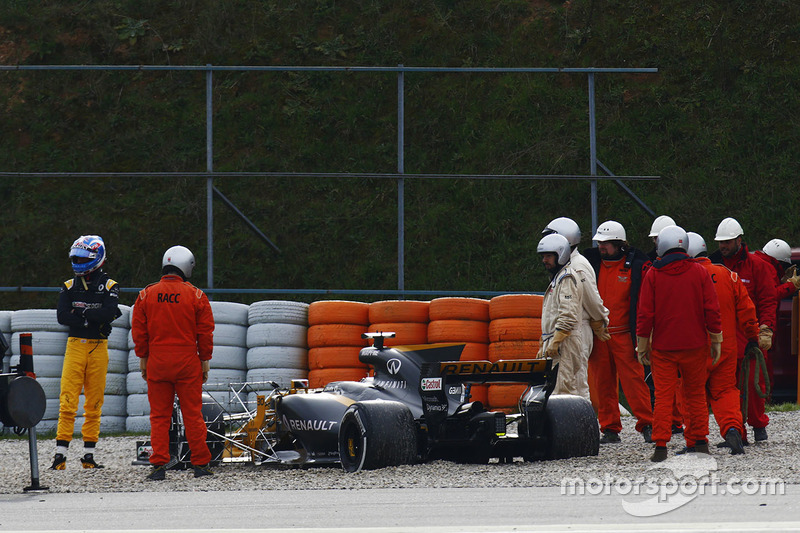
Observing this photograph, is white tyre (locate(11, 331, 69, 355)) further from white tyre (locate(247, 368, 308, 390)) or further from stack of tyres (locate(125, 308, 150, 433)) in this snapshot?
white tyre (locate(247, 368, 308, 390))

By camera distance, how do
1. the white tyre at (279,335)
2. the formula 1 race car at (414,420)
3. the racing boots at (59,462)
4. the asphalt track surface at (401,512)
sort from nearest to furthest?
the asphalt track surface at (401,512)
the formula 1 race car at (414,420)
the racing boots at (59,462)
the white tyre at (279,335)

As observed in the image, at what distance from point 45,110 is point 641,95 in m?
11.3

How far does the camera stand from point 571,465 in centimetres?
915

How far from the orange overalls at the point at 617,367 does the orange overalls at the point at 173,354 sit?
153 inches

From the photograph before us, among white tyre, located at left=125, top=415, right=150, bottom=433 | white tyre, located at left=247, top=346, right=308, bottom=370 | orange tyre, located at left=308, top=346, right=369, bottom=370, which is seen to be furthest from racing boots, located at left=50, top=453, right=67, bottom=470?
orange tyre, located at left=308, top=346, right=369, bottom=370

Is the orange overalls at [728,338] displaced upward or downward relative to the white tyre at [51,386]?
upward

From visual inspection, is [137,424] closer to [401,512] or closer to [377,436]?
[377,436]

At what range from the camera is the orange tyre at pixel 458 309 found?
45.0 ft

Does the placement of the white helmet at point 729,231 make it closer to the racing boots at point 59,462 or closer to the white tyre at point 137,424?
the racing boots at point 59,462

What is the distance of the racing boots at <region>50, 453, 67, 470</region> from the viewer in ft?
34.4

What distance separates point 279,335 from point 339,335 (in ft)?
2.48

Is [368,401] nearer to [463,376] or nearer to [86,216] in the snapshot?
[463,376]

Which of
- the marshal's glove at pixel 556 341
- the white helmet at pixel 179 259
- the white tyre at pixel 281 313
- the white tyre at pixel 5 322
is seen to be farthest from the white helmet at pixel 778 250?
the white tyre at pixel 5 322

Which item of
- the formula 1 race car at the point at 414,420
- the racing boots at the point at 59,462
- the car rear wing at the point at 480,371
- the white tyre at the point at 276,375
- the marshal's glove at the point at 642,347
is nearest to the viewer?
the formula 1 race car at the point at 414,420
